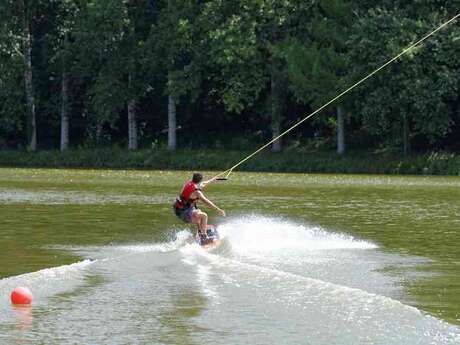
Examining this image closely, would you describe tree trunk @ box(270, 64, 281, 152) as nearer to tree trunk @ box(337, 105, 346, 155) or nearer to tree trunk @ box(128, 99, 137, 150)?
tree trunk @ box(337, 105, 346, 155)

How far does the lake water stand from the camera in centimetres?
1659

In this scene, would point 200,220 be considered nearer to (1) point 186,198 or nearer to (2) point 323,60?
(1) point 186,198

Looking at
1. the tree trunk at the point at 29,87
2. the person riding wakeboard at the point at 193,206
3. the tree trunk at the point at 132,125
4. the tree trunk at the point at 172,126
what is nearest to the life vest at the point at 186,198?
the person riding wakeboard at the point at 193,206

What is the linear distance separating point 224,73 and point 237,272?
4941cm

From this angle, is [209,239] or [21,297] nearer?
[21,297]

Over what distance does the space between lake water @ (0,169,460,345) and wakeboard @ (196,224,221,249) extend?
10.7 inches

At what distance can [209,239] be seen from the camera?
86.1ft

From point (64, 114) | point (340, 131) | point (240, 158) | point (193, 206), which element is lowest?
point (193, 206)

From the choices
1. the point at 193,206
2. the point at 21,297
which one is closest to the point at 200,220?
the point at 193,206

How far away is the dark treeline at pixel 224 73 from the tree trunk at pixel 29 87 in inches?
3.4

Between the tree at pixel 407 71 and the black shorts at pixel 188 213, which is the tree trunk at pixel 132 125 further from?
the black shorts at pixel 188 213

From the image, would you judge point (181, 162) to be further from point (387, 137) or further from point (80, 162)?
point (387, 137)

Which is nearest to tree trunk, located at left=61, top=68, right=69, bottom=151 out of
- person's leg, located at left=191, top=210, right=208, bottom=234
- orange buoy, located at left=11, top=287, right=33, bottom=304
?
person's leg, located at left=191, top=210, right=208, bottom=234

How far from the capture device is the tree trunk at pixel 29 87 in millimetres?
76750
